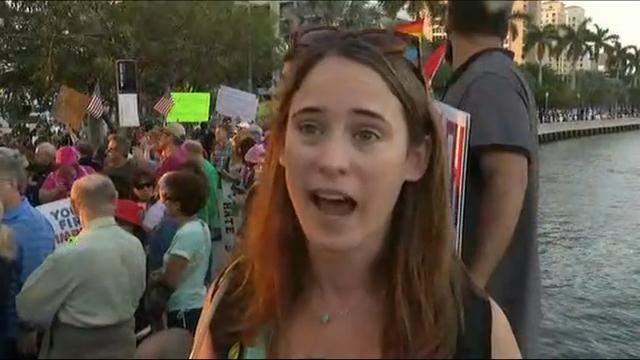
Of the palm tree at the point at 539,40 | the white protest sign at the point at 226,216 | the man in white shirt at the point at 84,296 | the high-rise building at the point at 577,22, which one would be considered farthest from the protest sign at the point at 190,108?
the high-rise building at the point at 577,22

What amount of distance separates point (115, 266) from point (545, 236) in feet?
42.3

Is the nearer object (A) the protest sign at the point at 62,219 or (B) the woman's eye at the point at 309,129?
(B) the woman's eye at the point at 309,129

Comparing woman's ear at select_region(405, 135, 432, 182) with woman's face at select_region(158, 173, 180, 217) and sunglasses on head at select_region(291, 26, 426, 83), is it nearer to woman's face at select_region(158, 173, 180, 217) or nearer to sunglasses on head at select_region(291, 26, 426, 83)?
sunglasses on head at select_region(291, 26, 426, 83)

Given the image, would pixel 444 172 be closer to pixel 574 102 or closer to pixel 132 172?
pixel 132 172

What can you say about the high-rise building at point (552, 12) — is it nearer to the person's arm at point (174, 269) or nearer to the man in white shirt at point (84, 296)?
the person's arm at point (174, 269)

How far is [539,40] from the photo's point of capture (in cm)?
8444

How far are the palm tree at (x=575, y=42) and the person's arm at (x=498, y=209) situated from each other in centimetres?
9351

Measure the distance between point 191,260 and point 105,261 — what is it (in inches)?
47.0

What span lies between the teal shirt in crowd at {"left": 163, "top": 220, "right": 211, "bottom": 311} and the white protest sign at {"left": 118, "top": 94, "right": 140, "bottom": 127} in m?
7.86

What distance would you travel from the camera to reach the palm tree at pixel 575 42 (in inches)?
3675

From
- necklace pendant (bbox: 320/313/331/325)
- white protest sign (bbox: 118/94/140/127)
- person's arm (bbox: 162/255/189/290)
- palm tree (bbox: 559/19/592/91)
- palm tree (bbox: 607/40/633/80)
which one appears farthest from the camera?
palm tree (bbox: 607/40/633/80)

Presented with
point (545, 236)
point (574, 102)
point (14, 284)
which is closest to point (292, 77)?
point (14, 284)

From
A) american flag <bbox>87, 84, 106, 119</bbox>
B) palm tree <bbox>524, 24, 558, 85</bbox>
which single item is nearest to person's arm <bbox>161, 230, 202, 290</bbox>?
american flag <bbox>87, 84, 106, 119</bbox>

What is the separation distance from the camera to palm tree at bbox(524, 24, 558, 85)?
83062 millimetres
